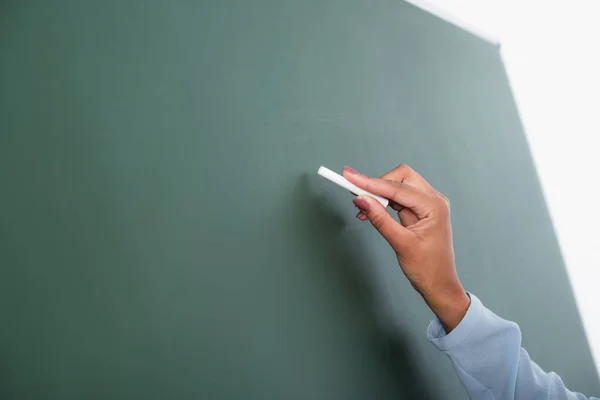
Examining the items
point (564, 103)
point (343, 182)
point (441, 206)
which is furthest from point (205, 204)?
point (564, 103)

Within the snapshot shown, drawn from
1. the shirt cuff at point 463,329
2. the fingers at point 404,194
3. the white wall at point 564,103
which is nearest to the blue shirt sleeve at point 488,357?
the shirt cuff at point 463,329

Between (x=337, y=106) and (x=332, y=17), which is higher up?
(x=332, y=17)

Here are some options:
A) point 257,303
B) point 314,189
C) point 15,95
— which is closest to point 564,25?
point 314,189

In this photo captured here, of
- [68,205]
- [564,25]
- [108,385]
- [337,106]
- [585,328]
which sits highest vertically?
[564,25]

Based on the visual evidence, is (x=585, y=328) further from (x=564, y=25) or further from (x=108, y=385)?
(x=108, y=385)

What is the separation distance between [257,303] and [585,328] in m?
0.79

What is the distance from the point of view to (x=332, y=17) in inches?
22.9

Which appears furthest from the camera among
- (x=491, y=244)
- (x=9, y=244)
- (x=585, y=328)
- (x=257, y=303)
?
(x=585, y=328)

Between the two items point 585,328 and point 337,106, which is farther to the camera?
point 585,328

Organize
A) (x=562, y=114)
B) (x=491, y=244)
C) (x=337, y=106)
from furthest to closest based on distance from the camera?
(x=562, y=114)
(x=491, y=244)
(x=337, y=106)

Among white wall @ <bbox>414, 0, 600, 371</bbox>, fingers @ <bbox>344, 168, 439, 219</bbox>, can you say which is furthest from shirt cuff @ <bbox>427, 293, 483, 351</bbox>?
white wall @ <bbox>414, 0, 600, 371</bbox>

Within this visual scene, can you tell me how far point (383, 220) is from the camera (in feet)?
1.36

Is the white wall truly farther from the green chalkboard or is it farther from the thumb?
the thumb

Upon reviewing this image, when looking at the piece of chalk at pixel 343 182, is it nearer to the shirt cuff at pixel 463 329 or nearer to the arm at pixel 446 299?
the arm at pixel 446 299
